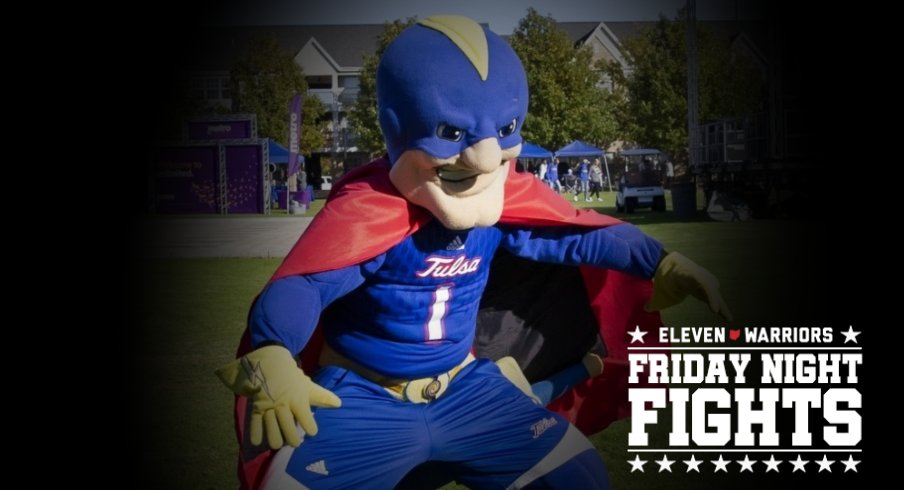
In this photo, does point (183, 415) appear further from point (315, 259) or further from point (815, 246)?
point (815, 246)

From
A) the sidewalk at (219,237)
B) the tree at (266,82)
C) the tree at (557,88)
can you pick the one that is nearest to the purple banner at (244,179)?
the sidewalk at (219,237)

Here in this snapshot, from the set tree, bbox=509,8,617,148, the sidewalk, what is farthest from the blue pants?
tree, bbox=509,8,617,148

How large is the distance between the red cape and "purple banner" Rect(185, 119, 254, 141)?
2483 cm

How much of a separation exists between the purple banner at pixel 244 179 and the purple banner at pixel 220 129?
5.05 feet

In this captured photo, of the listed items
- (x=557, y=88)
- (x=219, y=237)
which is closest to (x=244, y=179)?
(x=219, y=237)

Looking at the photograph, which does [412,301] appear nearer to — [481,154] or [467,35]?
[481,154]

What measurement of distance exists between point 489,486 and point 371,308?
695mm

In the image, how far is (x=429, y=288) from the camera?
343 cm

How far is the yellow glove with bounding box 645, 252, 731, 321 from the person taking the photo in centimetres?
342

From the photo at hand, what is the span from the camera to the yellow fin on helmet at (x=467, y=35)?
10.6 ft

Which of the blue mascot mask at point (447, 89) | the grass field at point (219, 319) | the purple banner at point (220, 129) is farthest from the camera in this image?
the purple banner at point (220, 129)

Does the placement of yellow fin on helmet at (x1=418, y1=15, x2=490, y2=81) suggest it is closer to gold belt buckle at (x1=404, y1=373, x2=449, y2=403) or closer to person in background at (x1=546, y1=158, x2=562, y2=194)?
gold belt buckle at (x1=404, y1=373, x2=449, y2=403)

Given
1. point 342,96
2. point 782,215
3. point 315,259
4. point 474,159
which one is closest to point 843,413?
point 474,159

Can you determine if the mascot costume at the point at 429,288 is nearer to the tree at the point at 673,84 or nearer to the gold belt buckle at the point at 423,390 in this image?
the gold belt buckle at the point at 423,390
